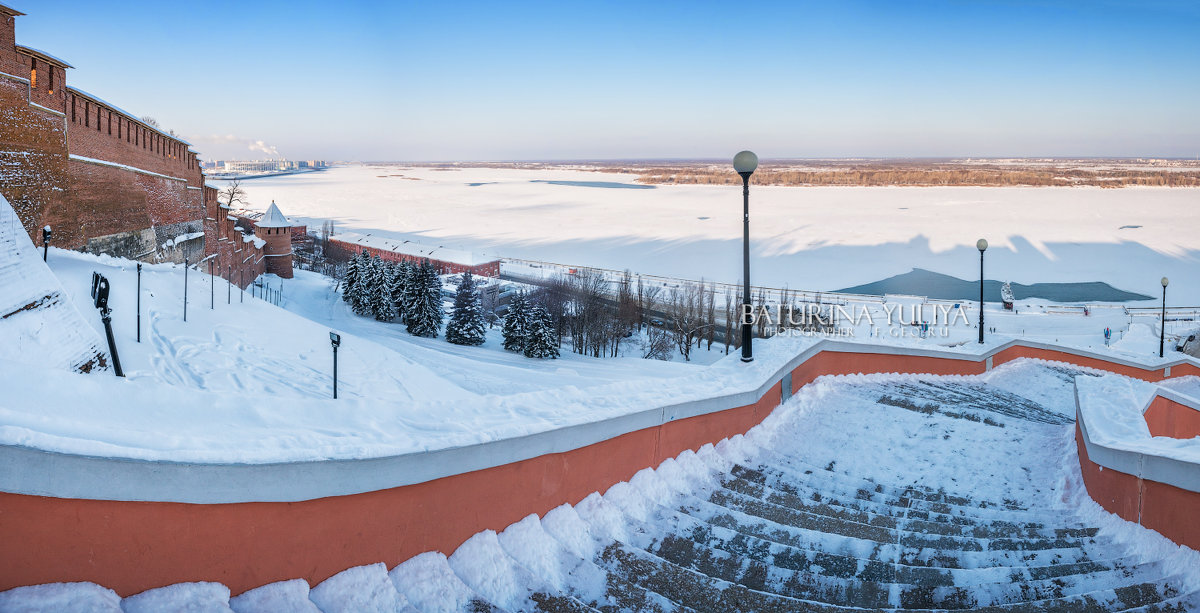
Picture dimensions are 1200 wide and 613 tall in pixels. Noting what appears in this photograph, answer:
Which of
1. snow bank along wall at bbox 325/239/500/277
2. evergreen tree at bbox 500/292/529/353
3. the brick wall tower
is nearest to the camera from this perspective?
evergreen tree at bbox 500/292/529/353

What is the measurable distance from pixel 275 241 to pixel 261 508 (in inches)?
1487

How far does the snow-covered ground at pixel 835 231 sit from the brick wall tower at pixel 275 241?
17.9 metres

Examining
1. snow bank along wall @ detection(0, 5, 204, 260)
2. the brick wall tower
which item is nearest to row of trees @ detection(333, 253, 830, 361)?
the brick wall tower

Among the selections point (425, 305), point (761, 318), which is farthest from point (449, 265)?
point (761, 318)

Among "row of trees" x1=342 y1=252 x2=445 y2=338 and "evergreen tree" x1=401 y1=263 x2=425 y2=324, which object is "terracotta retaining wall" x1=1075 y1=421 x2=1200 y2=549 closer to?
"row of trees" x1=342 y1=252 x2=445 y2=338

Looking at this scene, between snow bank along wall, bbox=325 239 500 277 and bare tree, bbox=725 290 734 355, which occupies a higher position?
snow bank along wall, bbox=325 239 500 277

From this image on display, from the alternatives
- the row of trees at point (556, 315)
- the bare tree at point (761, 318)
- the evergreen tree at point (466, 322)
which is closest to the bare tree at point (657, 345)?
the row of trees at point (556, 315)

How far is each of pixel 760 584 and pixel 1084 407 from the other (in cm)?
313

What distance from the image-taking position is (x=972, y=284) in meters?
41.1

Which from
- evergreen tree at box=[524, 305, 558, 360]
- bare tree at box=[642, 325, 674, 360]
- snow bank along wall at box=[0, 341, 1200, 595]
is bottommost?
bare tree at box=[642, 325, 674, 360]

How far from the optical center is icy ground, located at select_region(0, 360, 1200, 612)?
2.95 metres

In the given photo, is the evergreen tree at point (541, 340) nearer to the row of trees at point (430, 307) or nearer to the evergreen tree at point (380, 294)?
the row of trees at point (430, 307)

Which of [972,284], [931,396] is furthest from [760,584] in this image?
[972,284]

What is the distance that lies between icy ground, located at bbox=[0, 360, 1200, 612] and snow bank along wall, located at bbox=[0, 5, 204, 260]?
10.7m
